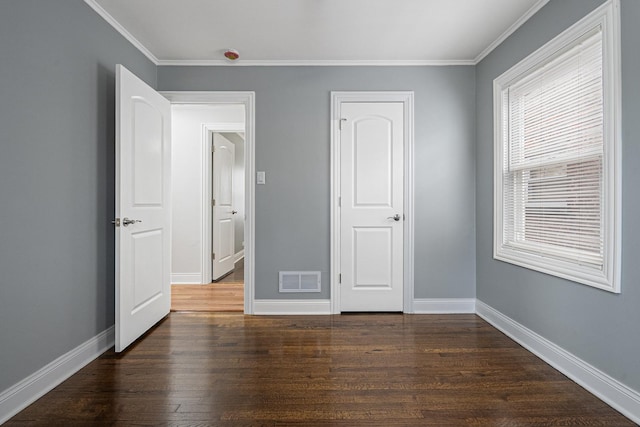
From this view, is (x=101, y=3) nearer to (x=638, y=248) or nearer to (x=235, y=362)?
(x=235, y=362)

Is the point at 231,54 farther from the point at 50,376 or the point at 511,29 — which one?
the point at 50,376

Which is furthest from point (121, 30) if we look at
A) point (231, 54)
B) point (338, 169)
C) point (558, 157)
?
point (558, 157)

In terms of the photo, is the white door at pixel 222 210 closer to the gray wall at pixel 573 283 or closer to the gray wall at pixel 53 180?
the gray wall at pixel 53 180

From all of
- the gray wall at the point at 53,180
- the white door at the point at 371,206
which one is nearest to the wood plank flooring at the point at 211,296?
the gray wall at the point at 53,180

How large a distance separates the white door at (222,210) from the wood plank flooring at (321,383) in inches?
77.5

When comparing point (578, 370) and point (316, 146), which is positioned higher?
point (316, 146)

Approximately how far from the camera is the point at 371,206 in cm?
310

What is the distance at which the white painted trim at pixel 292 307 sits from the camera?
309 cm

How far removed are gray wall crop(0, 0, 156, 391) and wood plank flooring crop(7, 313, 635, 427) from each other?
0.36m

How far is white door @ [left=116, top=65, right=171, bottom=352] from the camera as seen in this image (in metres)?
2.22

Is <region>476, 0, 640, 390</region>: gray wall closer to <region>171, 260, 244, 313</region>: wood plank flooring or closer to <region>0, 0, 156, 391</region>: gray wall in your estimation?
<region>171, 260, 244, 313</region>: wood plank flooring

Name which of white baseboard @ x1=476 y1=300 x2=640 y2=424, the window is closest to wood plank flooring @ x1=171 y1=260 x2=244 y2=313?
white baseboard @ x1=476 y1=300 x2=640 y2=424

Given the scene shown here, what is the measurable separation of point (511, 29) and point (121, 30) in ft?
9.87

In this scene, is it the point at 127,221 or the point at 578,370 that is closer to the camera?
the point at 578,370
